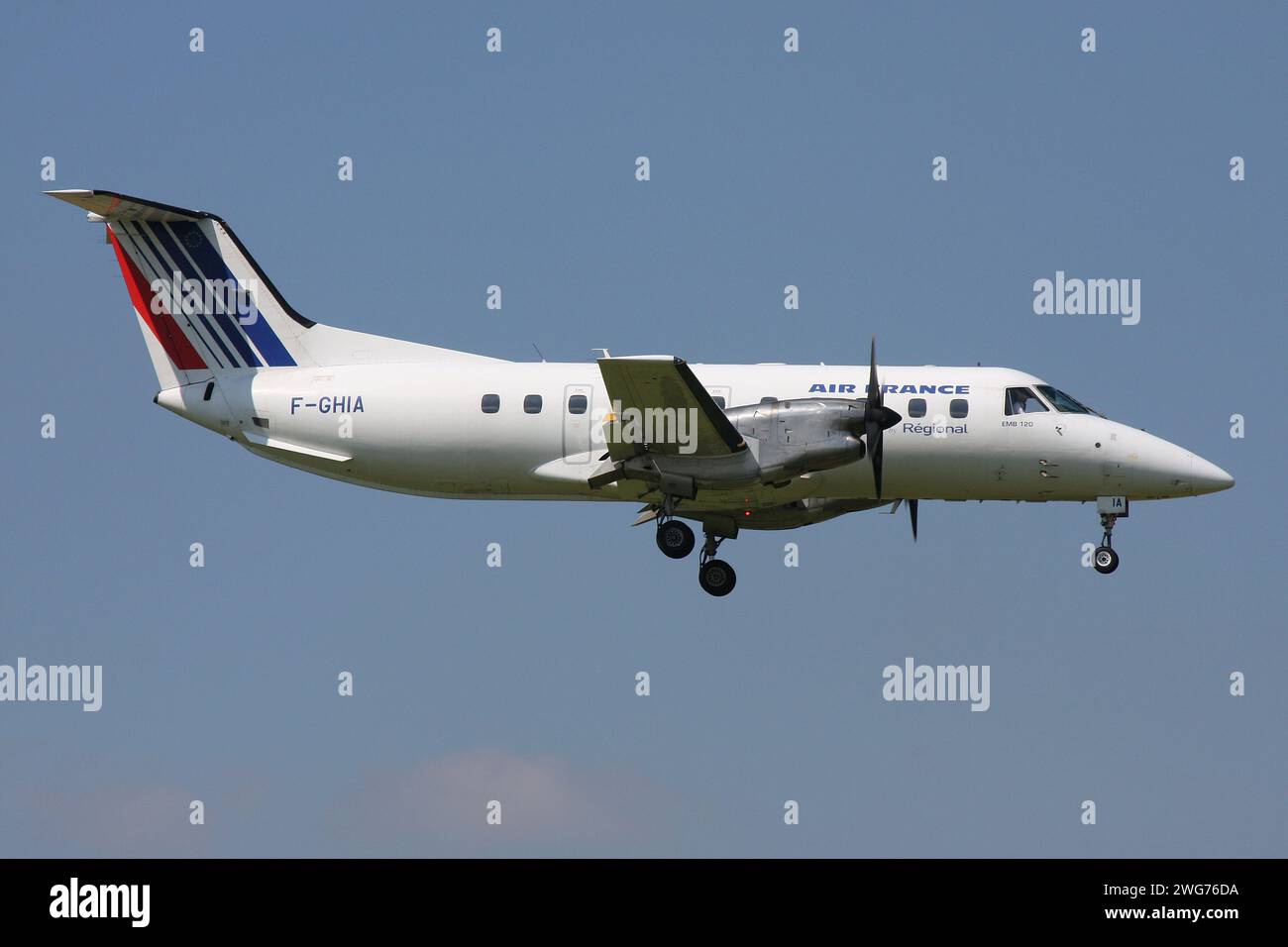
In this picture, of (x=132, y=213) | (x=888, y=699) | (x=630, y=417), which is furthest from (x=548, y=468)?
(x=132, y=213)

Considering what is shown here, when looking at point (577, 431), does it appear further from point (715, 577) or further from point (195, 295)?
point (195, 295)

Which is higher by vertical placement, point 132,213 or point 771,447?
point 132,213

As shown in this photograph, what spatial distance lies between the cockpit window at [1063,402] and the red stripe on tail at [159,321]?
15477 mm

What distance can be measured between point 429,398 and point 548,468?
2533 mm

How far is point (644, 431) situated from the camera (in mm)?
30656

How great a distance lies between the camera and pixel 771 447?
30688 mm

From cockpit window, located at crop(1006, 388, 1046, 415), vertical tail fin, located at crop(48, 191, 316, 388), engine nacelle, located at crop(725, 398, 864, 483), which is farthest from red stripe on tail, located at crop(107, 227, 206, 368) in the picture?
cockpit window, located at crop(1006, 388, 1046, 415)

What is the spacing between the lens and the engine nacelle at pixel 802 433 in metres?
30.3

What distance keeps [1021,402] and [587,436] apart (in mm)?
7813

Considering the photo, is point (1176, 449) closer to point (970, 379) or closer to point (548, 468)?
point (970, 379)

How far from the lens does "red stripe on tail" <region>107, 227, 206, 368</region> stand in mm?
33438

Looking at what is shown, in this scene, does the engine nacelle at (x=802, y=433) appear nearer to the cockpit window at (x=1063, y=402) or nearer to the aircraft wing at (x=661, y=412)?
the aircraft wing at (x=661, y=412)

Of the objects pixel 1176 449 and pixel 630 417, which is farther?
pixel 1176 449

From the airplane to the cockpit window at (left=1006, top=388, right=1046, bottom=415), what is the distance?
0.04 metres
